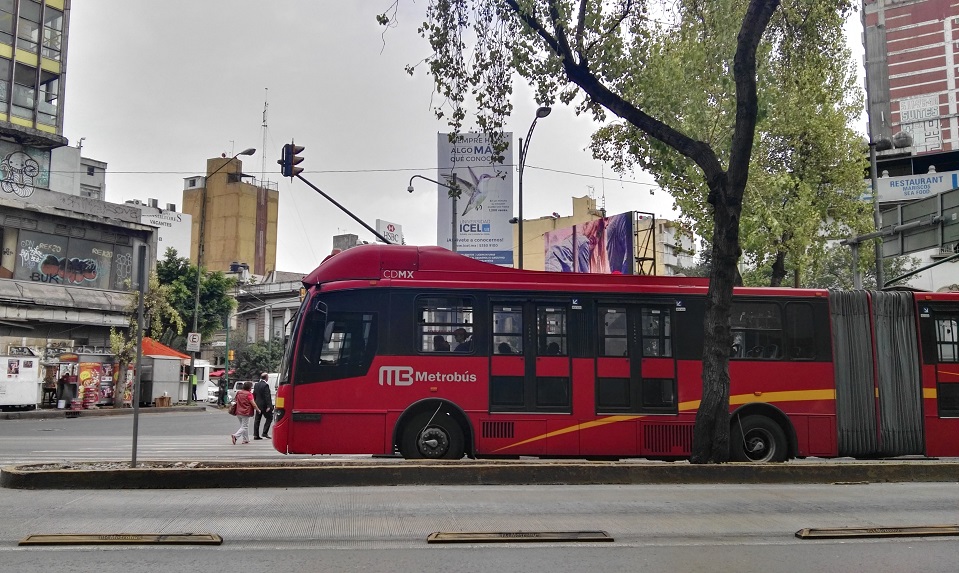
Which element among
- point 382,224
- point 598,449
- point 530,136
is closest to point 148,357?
point 530,136

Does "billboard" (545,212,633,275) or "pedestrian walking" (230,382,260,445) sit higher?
"billboard" (545,212,633,275)

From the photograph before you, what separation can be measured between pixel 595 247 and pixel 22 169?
26.7 meters

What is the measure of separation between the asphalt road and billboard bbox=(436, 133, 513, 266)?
16.7 meters

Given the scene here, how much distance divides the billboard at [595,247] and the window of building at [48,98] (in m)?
24.8

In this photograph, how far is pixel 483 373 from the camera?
13953 mm

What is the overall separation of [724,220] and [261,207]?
9029cm

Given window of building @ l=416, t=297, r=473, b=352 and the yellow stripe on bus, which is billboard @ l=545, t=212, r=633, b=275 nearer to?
the yellow stripe on bus

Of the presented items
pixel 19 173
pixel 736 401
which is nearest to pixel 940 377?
pixel 736 401

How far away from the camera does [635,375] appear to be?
14.3m

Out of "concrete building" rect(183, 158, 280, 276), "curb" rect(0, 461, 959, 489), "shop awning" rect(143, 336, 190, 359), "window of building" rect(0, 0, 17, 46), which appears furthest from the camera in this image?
"concrete building" rect(183, 158, 280, 276)

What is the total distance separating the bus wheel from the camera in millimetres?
14234

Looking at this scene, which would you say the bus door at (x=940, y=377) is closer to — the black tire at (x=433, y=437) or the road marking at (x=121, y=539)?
the black tire at (x=433, y=437)

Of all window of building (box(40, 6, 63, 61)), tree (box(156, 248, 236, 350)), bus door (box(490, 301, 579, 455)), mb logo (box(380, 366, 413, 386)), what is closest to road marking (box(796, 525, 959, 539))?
bus door (box(490, 301, 579, 455))

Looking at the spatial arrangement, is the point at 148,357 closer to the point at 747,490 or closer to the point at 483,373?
the point at 483,373
